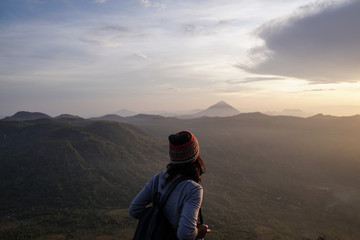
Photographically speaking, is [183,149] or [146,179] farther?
[146,179]

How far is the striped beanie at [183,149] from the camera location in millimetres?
2076

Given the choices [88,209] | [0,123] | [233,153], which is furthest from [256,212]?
[0,123]

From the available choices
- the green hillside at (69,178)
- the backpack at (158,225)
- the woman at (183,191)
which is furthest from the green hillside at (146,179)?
the woman at (183,191)

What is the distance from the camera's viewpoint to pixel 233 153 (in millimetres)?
40219

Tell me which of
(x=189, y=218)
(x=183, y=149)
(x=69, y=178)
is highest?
(x=183, y=149)

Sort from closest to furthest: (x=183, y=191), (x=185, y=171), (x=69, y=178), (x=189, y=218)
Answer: (x=189, y=218), (x=183, y=191), (x=185, y=171), (x=69, y=178)

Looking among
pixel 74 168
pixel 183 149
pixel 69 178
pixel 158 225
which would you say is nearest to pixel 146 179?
Result: pixel 69 178

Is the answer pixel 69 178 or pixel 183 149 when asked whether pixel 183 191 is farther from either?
pixel 69 178

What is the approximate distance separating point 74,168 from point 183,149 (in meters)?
24.7

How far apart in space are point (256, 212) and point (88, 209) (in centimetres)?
1236

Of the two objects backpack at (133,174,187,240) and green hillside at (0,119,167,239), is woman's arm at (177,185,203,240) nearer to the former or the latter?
backpack at (133,174,187,240)

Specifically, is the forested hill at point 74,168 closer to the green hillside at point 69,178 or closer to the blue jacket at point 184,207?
the green hillside at point 69,178

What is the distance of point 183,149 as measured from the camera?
2.07 m

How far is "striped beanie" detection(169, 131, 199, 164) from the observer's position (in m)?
2.08
